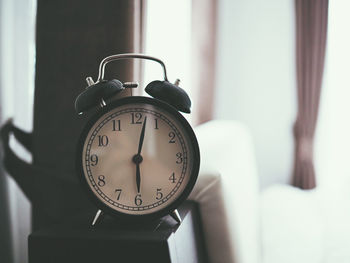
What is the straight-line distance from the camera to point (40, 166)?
44.1 inches

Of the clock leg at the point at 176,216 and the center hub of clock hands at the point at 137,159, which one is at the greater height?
the center hub of clock hands at the point at 137,159

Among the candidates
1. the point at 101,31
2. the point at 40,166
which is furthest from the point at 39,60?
the point at 40,166

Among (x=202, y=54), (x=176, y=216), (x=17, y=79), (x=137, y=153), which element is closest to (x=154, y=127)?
(x=137, y=153)

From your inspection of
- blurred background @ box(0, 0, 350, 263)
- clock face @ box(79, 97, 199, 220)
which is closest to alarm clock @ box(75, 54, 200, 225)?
clock face @ box(79, 97, 199, 220)

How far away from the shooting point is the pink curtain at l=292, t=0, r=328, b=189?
2.38 m

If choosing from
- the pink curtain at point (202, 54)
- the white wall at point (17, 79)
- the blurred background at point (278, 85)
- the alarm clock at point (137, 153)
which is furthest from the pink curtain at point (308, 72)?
the alarm clock at point (137, 153)

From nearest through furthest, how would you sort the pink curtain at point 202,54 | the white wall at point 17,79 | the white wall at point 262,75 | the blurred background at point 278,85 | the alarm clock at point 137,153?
the alarm clock at point 137,153
the white wall at point 17,79
the pink curtain at point 202,54
the blurred background at point 278,85
the white wall at point 262,75

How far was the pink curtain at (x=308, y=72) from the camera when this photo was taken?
2.38m

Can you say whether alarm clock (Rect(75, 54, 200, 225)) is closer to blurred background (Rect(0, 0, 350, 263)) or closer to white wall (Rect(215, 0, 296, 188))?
blurred background (Rect(0, 0, 350, 263))

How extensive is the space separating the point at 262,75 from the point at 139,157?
2.07 meters

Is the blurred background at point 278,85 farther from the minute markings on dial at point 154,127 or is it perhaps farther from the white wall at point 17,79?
the minute markings on dial at point 154,127

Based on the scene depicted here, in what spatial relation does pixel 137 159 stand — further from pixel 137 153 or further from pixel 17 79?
pixel 17 79

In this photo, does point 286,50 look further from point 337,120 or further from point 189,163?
point 189,163

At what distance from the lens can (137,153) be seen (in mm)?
656
